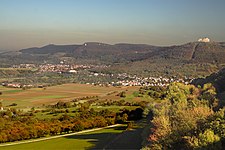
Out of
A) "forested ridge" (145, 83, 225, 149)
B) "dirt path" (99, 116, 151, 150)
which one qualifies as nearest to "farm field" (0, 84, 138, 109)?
"dirt path" (99, 116, 151, 150)

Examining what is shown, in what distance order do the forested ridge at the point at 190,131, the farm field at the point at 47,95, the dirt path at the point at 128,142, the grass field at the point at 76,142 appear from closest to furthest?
the forested ridge at the point at 190,131, the dirt path at the point at 128,142, the grass field at the point at 76,142, the farm field at the point at 47,95

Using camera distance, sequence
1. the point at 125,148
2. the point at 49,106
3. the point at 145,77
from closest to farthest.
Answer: the point at 125,148
the point at 49,106
the point at 145,77

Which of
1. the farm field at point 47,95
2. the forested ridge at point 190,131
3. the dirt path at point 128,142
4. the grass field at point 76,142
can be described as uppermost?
the forested ridge at point 190,131

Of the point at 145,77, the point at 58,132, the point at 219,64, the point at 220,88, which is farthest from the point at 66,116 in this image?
the point at 219,64

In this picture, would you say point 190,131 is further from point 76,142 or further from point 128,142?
point 76,142

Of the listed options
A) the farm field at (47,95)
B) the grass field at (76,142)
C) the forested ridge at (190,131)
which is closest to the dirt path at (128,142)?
the grass field at (76,142)

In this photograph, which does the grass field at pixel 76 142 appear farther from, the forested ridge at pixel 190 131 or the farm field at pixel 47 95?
the farm field at pixel 47 95

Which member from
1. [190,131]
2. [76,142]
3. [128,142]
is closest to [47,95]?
[76,142]

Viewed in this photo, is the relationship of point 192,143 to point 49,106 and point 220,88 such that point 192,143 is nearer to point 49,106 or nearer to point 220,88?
point 220,88
